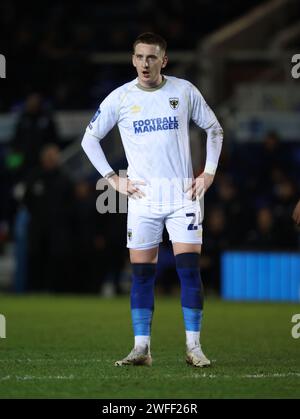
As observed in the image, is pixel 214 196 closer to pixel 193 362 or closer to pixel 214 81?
pixel 214 81

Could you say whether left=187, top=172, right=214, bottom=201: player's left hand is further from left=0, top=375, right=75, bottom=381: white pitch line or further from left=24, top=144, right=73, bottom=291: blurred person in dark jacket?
A: left=24, top=144, right=73, bottom=291: blurred person in dark jacket

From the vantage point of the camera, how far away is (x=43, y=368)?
8234mm

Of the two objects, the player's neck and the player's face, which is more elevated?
the player's face

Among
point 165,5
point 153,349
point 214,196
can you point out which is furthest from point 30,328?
point 165,5

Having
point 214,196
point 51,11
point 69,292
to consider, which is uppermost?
point 51,11

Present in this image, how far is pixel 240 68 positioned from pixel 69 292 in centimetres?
642

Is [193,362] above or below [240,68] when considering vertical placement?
below

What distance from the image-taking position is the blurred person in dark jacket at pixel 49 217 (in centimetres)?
1717

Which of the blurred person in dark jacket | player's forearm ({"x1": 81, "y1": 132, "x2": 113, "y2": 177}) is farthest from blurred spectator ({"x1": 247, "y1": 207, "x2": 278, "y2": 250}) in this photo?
player's forearm ({"x1": 81, "y1": 132, "x2": 113, "y2": 177})

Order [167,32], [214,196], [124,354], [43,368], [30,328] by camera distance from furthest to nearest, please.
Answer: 1. [167,32]
2. [214,196]
3. [30,328]
4. [124,354]
5. [43,368]

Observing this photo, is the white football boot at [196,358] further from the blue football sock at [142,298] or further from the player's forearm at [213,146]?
the player's forearm at [213,146]

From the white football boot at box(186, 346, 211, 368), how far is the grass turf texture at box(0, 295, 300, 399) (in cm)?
6

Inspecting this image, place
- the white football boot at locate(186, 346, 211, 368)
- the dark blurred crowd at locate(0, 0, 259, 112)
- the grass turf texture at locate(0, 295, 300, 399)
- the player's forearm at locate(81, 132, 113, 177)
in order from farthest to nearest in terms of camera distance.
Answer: the dark blurred crowd at locate(0, 0, 259, 112), the player's forearm at locate(81, 132, 113, 177), the white football boot at locate(186, 346, 211, 368), the grass turf texture at locate(0, 295, 300, 399)

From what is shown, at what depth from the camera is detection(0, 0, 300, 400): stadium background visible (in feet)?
56.4
